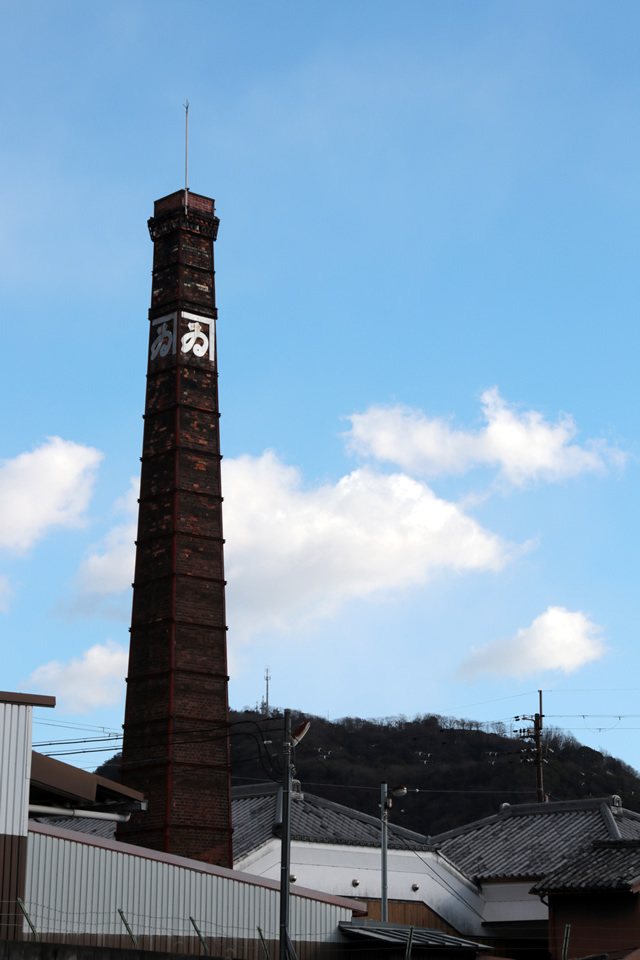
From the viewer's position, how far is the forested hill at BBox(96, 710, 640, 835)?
76.6m

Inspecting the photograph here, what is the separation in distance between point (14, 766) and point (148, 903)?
16.9ft

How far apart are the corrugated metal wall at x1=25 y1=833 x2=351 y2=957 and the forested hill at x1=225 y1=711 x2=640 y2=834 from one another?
4120 cm

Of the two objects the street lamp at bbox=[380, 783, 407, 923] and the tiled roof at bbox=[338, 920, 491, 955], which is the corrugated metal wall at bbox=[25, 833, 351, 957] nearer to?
the tiled roof at bbox=[338, 920, 491, 955]

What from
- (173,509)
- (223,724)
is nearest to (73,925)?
(223,724)

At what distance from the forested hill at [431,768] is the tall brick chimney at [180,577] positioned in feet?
Result: 106

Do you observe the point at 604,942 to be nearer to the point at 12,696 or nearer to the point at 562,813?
the point at 562,813

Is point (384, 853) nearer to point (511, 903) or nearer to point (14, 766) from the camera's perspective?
point (511, 903)

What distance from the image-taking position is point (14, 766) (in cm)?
1892

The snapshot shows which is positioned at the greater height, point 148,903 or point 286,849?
point 286,849

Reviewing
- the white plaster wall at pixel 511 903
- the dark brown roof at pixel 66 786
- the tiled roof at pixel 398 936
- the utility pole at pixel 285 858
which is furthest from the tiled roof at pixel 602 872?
the dark brown roof at pixel 66 786

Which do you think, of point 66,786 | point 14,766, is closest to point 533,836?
point 66,786

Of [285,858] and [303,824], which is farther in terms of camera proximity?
[303,824]

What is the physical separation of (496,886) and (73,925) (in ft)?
63.2

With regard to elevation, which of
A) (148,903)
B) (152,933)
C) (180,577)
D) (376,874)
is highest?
(180,577)
